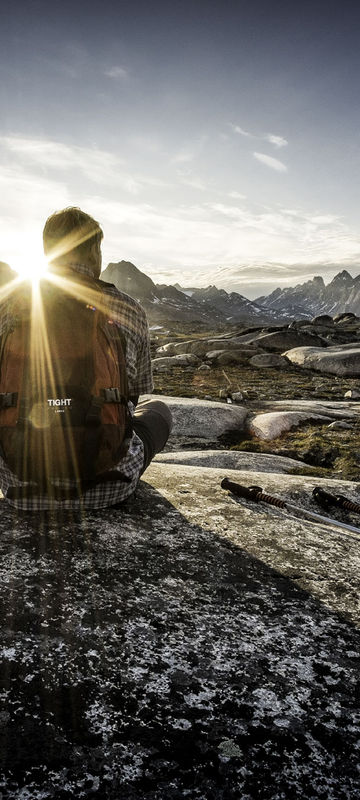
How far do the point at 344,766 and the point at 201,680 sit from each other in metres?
0.58

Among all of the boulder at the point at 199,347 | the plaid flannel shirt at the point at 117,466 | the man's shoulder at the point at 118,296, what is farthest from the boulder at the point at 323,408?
the boulder at the point at 199,347

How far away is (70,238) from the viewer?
11.3 feet

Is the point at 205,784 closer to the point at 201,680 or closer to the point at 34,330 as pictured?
the point at 201,680

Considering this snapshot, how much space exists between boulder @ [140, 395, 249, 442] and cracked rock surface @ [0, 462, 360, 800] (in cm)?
739

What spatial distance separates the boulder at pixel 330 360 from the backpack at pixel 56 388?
24893mm

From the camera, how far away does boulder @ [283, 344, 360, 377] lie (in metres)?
25.8

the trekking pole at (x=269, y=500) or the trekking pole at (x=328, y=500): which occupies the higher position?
A: the trekking pole at (x=269, y=500)

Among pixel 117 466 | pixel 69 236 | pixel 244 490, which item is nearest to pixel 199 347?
pixel 244 490

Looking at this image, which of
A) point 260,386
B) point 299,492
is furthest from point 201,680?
point 260,386

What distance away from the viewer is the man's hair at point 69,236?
345cm

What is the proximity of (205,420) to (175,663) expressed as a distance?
9.26 metres

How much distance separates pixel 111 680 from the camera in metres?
1.78

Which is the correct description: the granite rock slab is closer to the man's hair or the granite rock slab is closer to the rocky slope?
the rocky slope

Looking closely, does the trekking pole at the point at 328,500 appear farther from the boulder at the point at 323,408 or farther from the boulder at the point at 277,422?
the boulder at the point at 323,408
